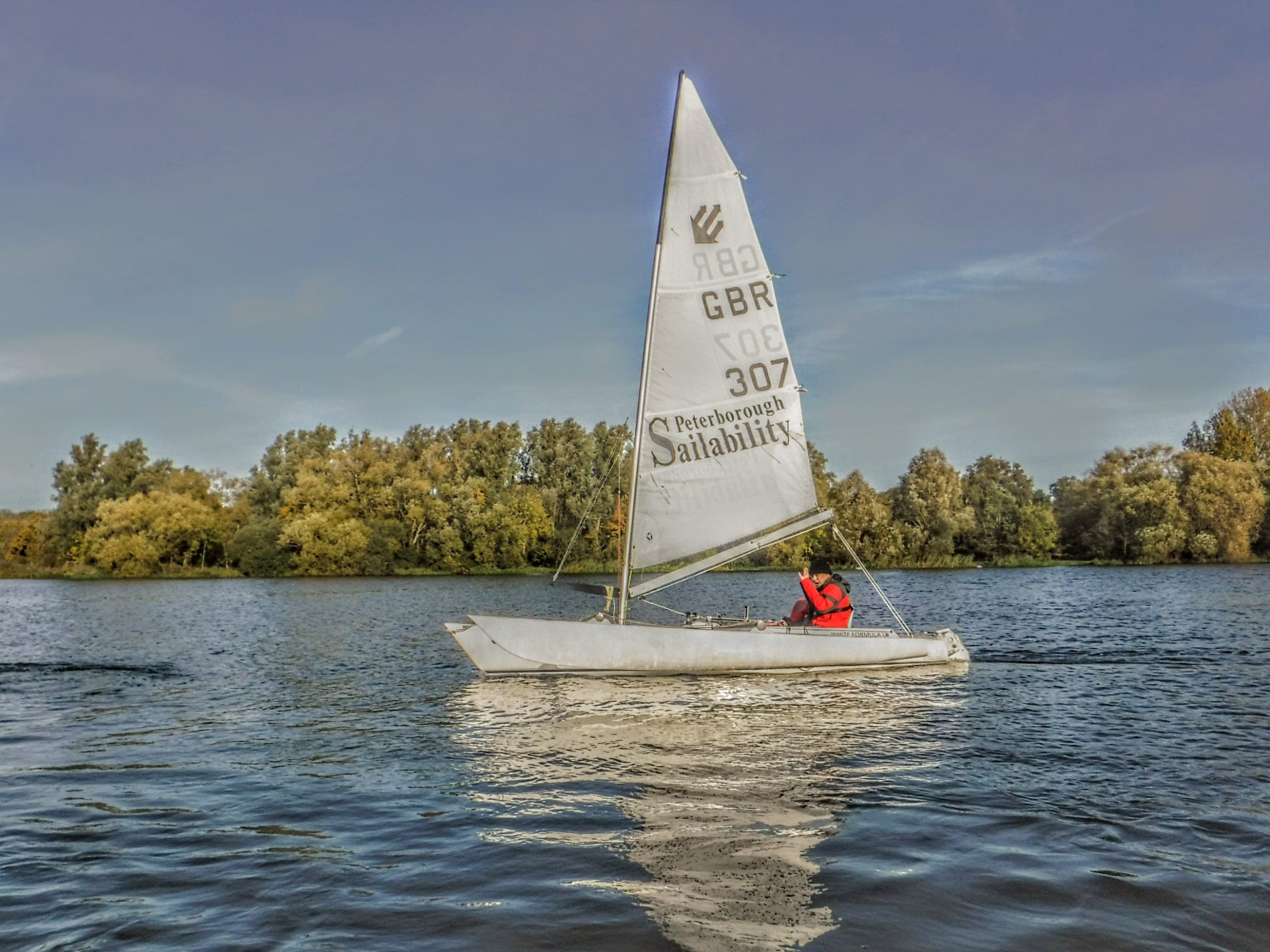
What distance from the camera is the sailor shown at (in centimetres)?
1917

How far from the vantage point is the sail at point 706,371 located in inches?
747

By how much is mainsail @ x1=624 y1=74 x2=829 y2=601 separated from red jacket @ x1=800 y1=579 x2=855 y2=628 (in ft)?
4.44

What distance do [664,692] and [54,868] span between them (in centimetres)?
1032

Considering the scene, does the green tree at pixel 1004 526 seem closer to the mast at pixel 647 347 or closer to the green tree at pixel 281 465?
the green tree at pixel 281 465

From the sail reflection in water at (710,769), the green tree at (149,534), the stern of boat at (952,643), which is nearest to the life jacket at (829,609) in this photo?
the sail reflection in water at (710,769)

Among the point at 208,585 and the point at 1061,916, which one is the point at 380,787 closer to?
the point at 1061,916

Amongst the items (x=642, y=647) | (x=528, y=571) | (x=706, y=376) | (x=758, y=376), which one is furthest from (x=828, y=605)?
(x=528, y=571)

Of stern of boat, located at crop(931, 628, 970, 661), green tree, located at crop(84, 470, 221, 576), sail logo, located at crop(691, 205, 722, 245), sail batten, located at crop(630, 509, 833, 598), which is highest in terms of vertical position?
sail logo, located at crop(691, 205, 722, 245)

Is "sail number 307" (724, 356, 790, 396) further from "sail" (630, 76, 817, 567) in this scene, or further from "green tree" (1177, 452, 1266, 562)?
"green tree" (1177, 452, 1266, 562)

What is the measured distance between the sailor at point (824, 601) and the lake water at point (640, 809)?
1.26 metres

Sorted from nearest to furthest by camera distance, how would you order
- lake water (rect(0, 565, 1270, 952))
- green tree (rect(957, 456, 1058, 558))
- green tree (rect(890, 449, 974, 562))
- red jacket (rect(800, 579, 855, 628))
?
lake water (rect(0, 565, 1270, 952)), red jacket (rect(800, 579, 855, 628)), green tree (rect(890, 449, 974, 562)), green tree (rect(957, 456, 1058, 558))

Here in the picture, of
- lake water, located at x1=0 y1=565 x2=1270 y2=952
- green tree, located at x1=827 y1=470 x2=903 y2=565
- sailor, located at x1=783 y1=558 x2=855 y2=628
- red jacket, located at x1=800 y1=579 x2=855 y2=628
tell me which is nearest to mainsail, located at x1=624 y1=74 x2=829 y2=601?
sailor, located at x1=783 y1=558 x2=855 y2=628

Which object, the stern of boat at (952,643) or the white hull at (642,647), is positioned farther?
the stern of boat at (952,643)

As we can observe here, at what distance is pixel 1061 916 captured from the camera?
7.36 metres
